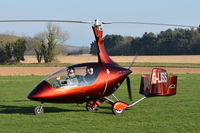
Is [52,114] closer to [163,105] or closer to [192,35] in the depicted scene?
[163,105]

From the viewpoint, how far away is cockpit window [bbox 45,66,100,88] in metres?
11.2

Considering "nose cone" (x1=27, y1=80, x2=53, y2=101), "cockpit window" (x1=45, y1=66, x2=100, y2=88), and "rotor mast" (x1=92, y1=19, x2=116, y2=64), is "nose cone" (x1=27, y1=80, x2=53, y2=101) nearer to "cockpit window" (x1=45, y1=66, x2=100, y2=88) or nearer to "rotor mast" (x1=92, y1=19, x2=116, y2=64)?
"cockpit window" (x1=45, y1=66, x2=100, y2=88)

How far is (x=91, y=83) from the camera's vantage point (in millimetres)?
11391

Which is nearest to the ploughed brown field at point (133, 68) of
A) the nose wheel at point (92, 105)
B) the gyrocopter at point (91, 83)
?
the nose wheel at point (92, 105)

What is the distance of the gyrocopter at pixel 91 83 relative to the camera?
36.4 ft

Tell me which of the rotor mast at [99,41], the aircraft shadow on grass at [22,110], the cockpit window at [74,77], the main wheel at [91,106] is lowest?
the aircraft shadow on grass at [22,110]

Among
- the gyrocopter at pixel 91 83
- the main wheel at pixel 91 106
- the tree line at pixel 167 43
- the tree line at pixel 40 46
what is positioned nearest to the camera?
the gyrocopter at pixel 91 83

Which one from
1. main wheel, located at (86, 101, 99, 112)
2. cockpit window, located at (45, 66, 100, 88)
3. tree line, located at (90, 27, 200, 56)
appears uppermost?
cockpit window, located at (45, 66, 100, 88)

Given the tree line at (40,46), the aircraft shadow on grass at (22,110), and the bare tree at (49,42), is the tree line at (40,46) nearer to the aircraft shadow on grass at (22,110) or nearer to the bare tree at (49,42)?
the bare tree at (49,42)

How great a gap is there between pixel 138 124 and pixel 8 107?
6479 millimetres

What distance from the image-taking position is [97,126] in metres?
9.51

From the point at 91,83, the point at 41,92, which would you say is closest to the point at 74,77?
the point at 91,83

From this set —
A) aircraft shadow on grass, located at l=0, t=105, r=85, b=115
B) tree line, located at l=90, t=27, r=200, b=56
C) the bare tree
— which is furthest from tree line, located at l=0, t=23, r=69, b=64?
aircraft shadow on grass, located at l=0, t=105, r=85, b=115

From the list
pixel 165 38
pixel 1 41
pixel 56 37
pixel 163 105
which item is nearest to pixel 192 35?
pixel 165 38
